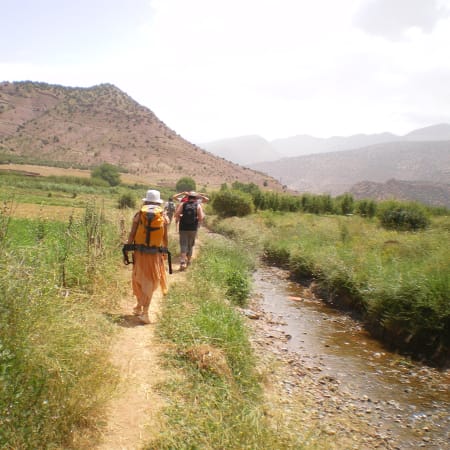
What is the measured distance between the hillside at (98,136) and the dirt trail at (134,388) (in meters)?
67.8

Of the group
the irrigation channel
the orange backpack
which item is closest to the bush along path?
the irrigation channel

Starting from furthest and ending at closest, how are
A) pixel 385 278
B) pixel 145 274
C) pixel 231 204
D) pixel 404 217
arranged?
pixel 231 204
pixel 404 217
pixel 385 278
pixel 145 274

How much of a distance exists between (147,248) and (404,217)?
25723 mm

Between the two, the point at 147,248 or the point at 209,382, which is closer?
the point at 209,382

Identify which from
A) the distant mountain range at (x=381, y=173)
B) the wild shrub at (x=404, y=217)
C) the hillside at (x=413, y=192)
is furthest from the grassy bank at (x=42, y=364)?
the distant mountain range at (x=381, y=173)

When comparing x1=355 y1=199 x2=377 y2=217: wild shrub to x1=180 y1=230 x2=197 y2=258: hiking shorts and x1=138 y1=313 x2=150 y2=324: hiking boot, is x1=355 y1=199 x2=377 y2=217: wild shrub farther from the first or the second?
x1=138 y1=313 x2=150 y2=324: hiking boot

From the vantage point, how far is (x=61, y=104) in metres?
95.6

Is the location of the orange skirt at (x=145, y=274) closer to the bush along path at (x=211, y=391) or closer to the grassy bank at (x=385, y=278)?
the bush along path at (x=211, y=391)

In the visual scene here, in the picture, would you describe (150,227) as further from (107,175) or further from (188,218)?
(107,175)

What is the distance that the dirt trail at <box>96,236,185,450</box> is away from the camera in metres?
3.46

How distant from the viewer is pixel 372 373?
735 centimetres

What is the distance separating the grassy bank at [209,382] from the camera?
3.51 meters

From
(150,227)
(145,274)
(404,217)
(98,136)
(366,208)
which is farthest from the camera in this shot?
(98,136)

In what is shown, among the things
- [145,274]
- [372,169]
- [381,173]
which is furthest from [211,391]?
[372,169]
